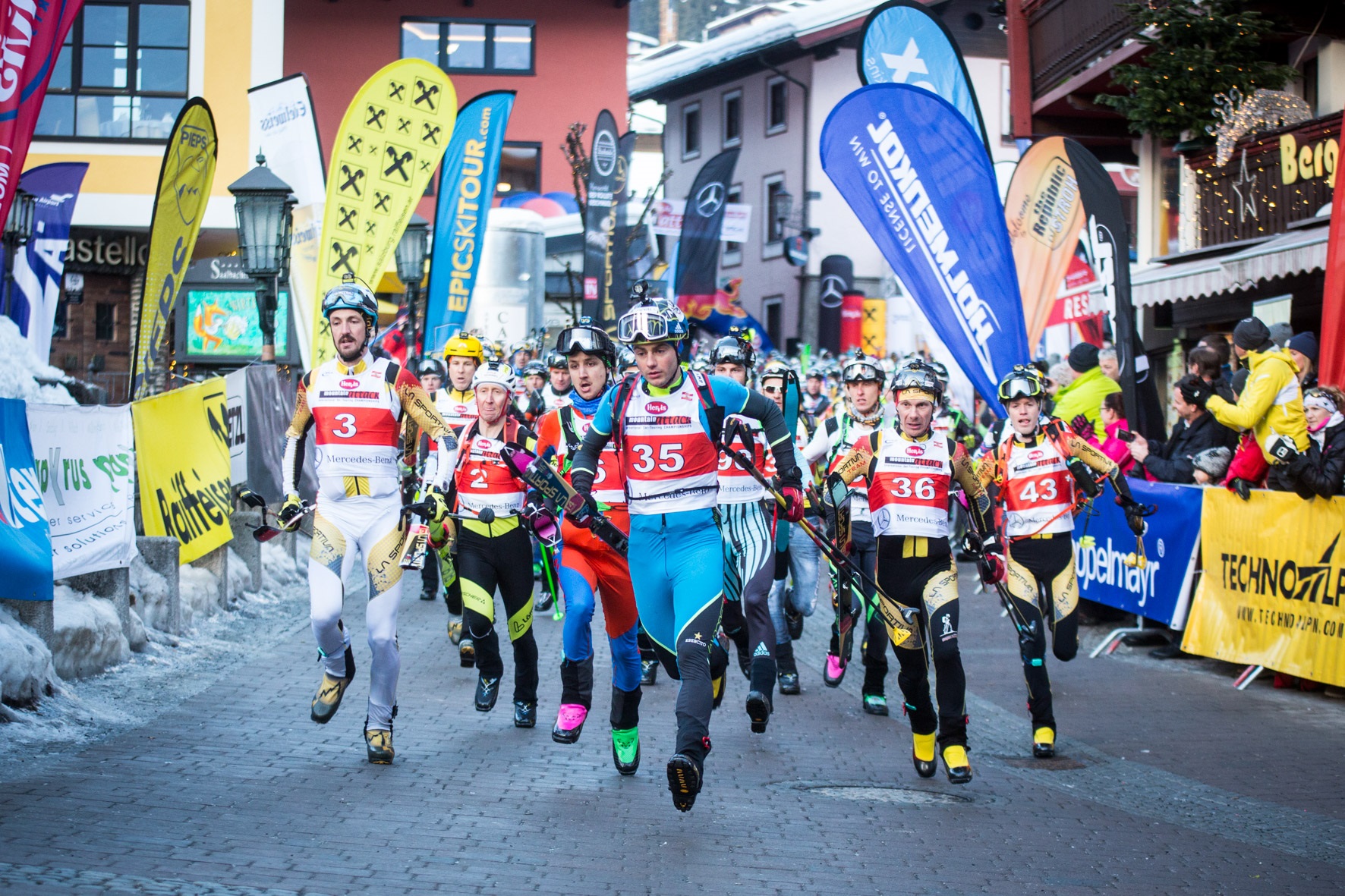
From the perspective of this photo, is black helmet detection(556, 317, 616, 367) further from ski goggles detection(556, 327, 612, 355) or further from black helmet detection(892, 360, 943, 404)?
black helmet detection(892, 360, 943, 404)

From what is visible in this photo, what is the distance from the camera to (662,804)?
6.66m

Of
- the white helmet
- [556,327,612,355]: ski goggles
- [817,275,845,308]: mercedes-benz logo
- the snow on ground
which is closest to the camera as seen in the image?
the snow on ground

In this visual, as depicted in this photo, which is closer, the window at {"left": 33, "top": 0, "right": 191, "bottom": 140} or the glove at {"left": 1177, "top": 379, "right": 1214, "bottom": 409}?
the glove at {"left": 1177, "top": 379, "right": 1214, "bottom": 409}

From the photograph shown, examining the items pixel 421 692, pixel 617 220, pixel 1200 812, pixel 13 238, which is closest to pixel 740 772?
pixel 1200 812

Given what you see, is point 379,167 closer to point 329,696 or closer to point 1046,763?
point 329,696

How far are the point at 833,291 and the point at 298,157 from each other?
91.0 feet

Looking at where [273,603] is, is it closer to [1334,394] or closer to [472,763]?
[472,763]

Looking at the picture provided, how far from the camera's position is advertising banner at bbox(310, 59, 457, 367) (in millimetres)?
15984

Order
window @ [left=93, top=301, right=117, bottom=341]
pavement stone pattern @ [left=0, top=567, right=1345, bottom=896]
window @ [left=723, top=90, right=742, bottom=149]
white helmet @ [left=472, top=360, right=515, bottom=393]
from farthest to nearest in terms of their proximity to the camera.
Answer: window @ [left=723, top=90, right=742, bottom=149] → window @ [left=93, top=301, right=117, bottom=341] → white helmet @ [left=472, top=360, right=515, bottom=393] → pavement stone pattern @ [left=0, top=567, right=1345, bottom=896]

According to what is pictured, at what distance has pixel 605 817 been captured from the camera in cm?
636

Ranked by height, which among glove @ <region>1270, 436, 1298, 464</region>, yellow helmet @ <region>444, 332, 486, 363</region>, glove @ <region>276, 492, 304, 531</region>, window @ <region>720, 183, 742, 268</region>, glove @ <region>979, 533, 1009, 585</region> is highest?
window @ <region>720, 183, 742, 268</region>

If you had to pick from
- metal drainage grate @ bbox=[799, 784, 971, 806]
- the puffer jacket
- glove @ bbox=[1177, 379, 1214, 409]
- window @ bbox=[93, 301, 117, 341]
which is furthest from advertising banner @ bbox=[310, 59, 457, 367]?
window @ bbox=[93, 301, 117, 341]

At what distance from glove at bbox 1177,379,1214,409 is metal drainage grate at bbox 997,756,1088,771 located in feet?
15.3

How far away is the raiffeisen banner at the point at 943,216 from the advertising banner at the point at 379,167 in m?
6.36
